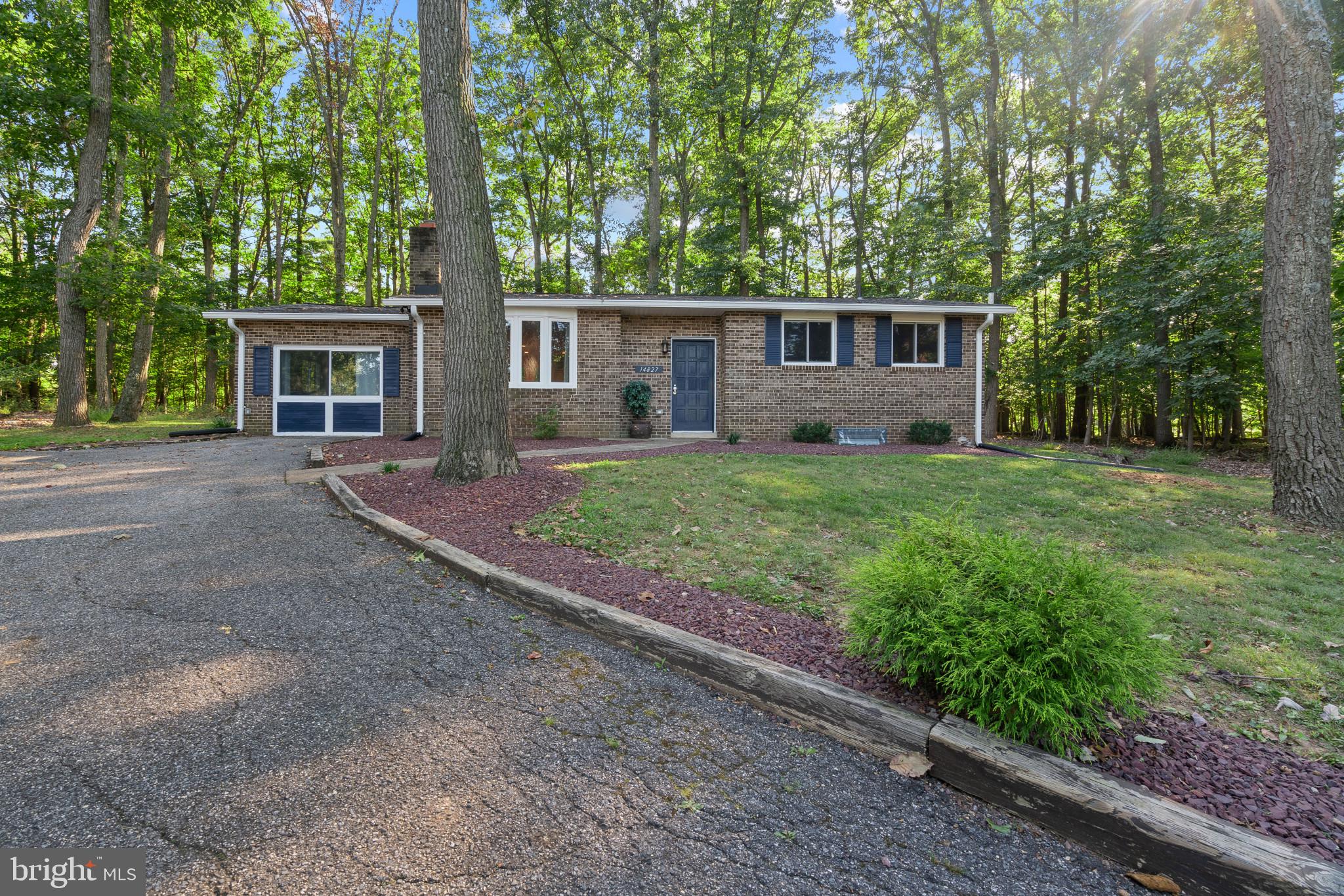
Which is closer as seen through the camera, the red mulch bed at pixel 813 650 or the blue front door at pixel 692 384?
the red mulch bed at pixel 813 650

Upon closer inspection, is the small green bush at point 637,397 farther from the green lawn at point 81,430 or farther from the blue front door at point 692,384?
the green lawn at point 81,430

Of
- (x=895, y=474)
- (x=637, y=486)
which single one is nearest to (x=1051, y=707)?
(x=637, y=486)

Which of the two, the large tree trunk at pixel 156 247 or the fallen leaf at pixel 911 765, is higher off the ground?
the large tree trunk at pixel 156 247

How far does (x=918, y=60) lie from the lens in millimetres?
17250

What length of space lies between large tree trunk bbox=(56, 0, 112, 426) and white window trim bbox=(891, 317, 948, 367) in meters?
17.7

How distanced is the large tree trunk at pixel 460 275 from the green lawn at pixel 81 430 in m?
8.82

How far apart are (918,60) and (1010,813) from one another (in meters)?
21.3

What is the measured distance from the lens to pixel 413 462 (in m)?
7.70

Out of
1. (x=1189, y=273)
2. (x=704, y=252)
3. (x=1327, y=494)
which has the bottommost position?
(x=1327, y=494)

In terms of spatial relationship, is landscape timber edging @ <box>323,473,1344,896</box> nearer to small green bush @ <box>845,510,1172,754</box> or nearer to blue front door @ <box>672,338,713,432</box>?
small green bush @ <box>845,510,1172,754</box>

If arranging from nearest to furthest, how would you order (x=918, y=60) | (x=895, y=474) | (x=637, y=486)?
1. (x=637, y=486)
2. (x=895, y=474)
3. (x=918, y=60)

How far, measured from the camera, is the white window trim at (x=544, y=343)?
11727mm

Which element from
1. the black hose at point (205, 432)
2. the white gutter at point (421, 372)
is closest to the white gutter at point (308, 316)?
the white gutter at point (421, 372)

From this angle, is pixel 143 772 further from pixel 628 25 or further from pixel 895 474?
pixel 628 25
